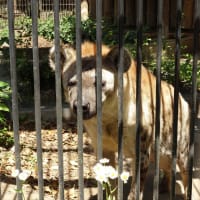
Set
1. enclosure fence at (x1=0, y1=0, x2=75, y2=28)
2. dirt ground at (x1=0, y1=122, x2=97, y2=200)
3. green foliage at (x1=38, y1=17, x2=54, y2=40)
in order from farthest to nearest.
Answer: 1. enclosure fence at (x1=0, y1=0, x2=75, y2=28)
2. green foliage at (x1=38, y1=17, x2=54, y2=40)
3. dirt ground at (x1=0, y1=122, x2=97, y2=200)

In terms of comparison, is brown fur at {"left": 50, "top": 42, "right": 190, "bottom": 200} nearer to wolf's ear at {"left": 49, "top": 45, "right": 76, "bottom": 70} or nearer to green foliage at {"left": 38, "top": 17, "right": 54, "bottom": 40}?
wolf's ear at {"left": 49, "top": 45, "right": 76, "bottom": 70}

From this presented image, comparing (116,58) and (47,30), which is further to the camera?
(47,30)

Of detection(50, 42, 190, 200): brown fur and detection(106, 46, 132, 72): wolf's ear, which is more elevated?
detection(106, 46, 132, 72): wolf's ear

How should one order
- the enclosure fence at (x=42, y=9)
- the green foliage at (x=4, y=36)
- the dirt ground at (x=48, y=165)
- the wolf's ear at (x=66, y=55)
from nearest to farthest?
the wolf's ear at (x=66, y=55)
the dirt ground at (x=48, y=165)
the green foliage at (x=4, y=36)
the enclosure fence at (x=42, y=9)

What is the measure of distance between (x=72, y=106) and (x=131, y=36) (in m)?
4.75

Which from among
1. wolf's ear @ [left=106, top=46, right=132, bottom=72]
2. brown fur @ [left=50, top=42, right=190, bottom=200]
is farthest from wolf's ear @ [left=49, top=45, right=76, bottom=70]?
wolf's ear @ [left=106, top=46, right=132, bottom=72]

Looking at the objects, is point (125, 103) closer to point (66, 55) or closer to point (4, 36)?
point (66, 55)

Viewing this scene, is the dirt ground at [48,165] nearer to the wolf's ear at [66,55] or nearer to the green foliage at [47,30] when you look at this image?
the wolf's ear at [66,55]

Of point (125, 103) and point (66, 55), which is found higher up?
point (66, 55)

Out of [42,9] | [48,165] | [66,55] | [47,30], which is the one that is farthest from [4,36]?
[66,55]

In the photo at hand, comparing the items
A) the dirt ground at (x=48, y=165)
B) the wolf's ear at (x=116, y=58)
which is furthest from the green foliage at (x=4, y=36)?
the wolf's ear at (x=116, y=58)

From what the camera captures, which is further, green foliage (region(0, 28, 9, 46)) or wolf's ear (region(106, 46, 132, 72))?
green foliage (region(0, 28, 9, 46))

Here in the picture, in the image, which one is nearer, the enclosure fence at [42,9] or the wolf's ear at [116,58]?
the wolf's ear at [116,58]

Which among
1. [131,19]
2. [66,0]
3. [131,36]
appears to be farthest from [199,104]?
[66,0]
